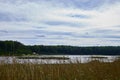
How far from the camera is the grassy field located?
36.4 feet

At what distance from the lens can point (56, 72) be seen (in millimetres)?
11805

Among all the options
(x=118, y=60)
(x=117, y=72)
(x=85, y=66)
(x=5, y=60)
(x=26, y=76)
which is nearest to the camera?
(x=26, y=76)

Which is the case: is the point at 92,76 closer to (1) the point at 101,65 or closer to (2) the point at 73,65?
(2) the point at 73,65

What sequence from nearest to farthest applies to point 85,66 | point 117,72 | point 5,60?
point 5,60, point 117,72, point 85,66

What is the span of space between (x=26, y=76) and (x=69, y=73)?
1942 millimetres

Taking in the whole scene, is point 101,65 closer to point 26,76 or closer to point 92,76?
point 92,76

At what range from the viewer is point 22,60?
12547mm

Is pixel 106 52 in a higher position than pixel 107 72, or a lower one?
lower

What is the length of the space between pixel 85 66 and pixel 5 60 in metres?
3.66

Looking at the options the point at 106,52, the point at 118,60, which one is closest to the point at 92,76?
the point at 118,60

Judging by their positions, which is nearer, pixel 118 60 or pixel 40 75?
pixel 40 75

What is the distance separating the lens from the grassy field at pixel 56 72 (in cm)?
1109

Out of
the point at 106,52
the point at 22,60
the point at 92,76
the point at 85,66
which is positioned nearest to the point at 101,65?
the point at 85,66

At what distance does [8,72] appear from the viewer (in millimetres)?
11141
